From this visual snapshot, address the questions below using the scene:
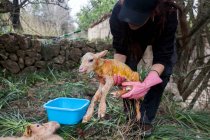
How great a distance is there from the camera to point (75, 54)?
22.6 ft

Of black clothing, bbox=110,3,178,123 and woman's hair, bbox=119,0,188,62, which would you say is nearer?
woman's hair, bbox=119,0,188,62

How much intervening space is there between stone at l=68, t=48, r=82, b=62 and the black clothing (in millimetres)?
4038

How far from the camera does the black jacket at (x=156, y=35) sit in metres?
2.51

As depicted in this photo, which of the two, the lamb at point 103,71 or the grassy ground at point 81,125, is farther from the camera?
the grassy ground at point 81,125

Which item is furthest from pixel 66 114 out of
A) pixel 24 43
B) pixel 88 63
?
pixel 24 43

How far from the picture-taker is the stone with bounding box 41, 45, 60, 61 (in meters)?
6.32

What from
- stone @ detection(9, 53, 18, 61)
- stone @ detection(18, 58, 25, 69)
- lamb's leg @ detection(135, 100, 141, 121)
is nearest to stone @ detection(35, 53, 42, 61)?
stone @ detection(18, 58, 25, 69)

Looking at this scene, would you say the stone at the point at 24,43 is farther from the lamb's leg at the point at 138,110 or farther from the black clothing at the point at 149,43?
the lamb's leg at the point at 138,110

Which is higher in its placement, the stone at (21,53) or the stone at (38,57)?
the stone at (21,53)

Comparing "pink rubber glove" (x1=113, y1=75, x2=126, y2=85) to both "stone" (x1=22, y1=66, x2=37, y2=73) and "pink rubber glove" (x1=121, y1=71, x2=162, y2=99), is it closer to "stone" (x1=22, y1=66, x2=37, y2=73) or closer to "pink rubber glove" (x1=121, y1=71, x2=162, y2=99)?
"pink rubber glove" (x1=121, y1=71, x2=162, y2=99)

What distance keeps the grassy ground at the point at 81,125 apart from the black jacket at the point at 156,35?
2.16ft

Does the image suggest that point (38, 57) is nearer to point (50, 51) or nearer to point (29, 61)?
point (29, 61)

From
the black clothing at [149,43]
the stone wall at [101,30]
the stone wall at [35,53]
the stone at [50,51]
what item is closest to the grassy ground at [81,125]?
the black clothing at [149,43]

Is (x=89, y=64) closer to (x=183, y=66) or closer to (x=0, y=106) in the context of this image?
(x=0, y=106)
